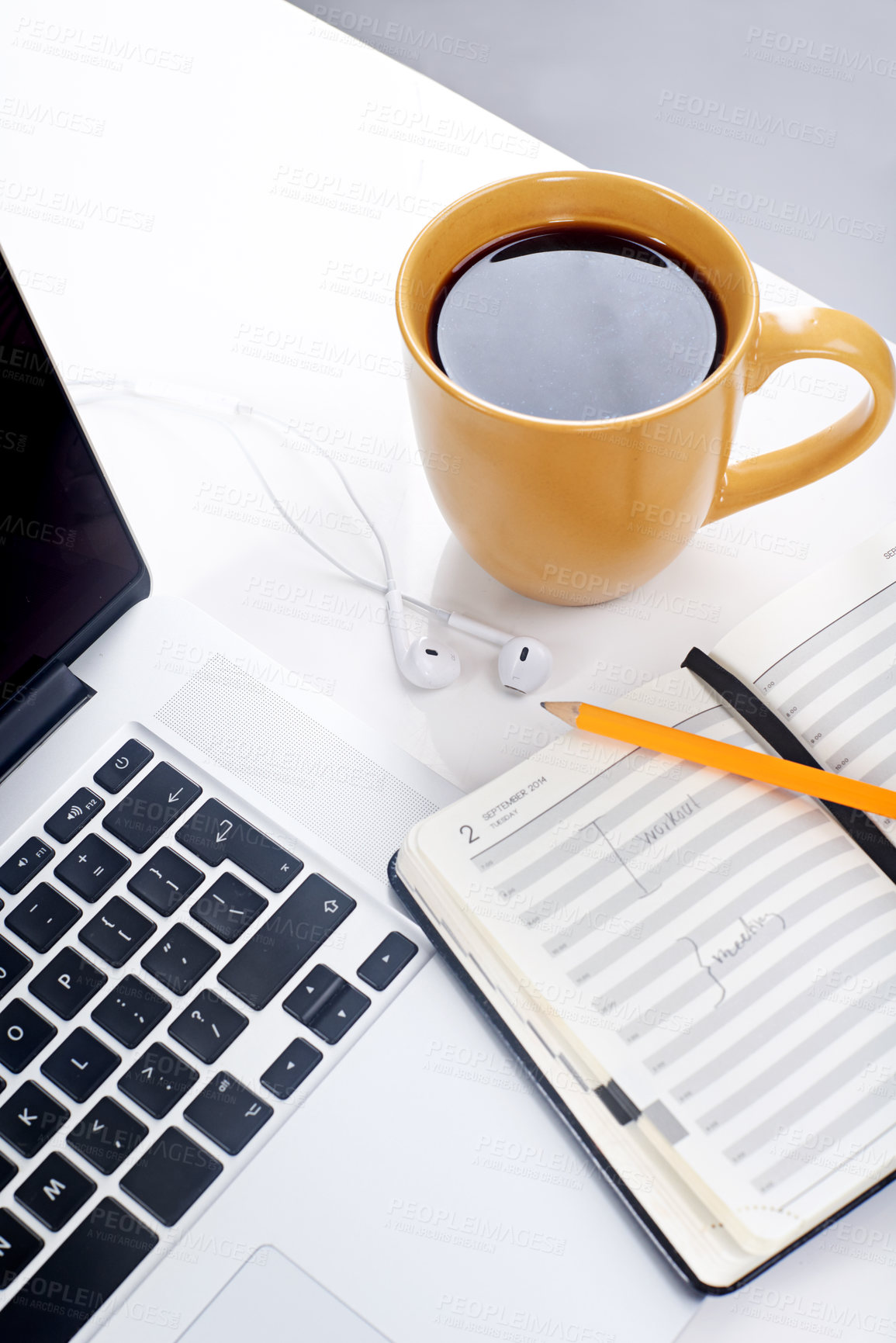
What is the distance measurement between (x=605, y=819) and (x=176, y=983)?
0.55ft

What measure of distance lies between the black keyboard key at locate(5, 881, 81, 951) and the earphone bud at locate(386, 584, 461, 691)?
163 millimetres

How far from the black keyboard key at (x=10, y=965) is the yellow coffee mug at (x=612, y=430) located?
0.23 metres

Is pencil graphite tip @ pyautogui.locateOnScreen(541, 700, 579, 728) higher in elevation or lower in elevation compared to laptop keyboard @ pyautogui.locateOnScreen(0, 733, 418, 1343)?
higher

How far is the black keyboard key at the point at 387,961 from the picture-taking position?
381mm

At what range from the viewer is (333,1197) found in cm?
36

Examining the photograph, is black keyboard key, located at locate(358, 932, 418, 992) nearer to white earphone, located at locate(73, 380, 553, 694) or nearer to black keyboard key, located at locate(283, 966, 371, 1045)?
black keyboard key, located at locate(283, 966, 371, 1045)

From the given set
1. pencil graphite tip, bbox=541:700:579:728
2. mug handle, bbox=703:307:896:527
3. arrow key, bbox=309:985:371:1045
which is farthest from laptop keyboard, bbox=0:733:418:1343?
mug handle, bbox=703:307:896:527

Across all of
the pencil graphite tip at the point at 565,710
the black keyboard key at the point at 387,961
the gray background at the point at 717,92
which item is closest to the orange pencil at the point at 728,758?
the pencil graphite tip at the point at 565,710

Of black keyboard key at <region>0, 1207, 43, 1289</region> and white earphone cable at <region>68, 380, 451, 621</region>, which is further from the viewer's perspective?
white earphone cable at <region>68, 380, 451, 621</region>

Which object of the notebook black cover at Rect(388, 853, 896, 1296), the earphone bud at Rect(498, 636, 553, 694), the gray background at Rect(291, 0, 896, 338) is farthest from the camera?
the gray background at Rect(291, 0, 896, 338)

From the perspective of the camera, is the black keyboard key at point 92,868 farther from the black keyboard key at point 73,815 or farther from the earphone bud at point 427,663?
the earphone bud at point 427,663

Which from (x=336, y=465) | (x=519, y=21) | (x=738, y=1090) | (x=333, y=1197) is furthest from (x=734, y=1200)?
(x=519, y=21)

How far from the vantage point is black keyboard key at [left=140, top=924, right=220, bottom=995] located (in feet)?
1.24

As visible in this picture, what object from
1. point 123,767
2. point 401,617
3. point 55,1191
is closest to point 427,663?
point 401,617
